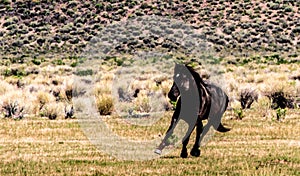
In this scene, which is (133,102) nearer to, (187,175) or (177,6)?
(187,175)

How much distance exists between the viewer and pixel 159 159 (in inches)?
485

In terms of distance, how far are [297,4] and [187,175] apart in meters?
69.6

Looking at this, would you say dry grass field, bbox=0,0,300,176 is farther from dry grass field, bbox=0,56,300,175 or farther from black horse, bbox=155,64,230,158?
black horse, bbox=155,64,230,158

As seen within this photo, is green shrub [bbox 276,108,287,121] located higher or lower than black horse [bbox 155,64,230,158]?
lower

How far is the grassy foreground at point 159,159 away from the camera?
1093 centimetres

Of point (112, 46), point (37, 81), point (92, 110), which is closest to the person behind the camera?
point (92, 110)

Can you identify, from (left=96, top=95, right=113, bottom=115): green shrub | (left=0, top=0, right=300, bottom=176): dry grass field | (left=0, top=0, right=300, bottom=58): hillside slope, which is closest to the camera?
(left=0, top=0, right=300, bottom=176): dry grass field

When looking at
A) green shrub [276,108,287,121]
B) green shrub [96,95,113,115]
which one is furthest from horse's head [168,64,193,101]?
green shrub [96,95,113,115]

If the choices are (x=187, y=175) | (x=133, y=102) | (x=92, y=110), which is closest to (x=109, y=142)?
(x=187, y=175)

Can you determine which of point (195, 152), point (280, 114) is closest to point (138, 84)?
point (280, 114)

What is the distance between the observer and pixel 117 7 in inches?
3091

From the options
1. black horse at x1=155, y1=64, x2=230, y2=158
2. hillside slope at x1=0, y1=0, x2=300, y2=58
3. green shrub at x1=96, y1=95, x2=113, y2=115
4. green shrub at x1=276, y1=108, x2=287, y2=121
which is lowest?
hillside slope at x1=0, y1=0, x2=300, y2=58

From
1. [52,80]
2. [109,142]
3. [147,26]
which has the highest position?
[109,142]

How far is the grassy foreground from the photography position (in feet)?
35.9
